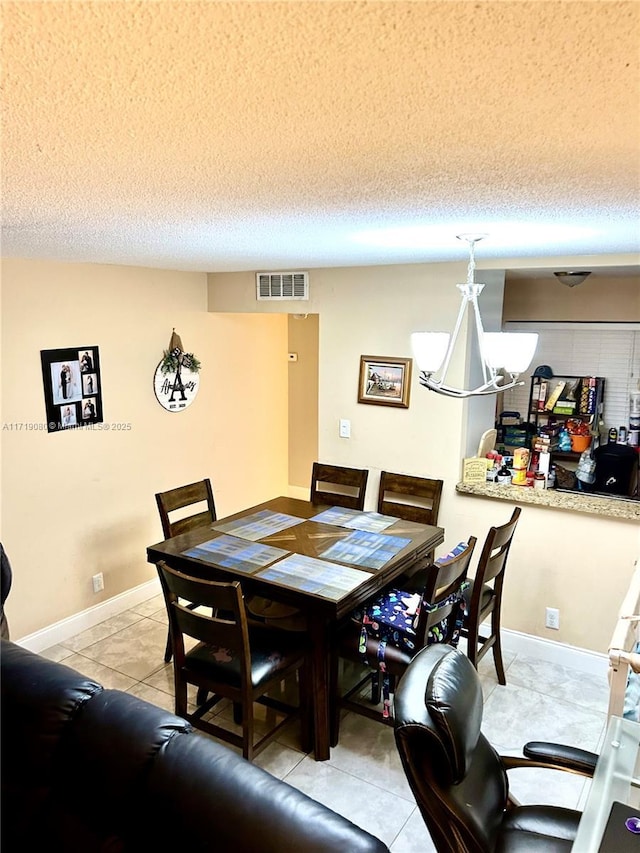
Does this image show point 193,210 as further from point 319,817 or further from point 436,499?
point 436,499

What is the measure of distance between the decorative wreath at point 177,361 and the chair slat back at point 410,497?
1.64m

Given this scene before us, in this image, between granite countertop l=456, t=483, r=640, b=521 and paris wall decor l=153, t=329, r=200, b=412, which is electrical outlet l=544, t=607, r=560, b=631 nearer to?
granite countertop l=456, t=483, r=640, b=521

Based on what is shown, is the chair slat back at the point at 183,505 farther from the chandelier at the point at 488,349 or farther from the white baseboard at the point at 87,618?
the chandelier at the point at 488,349

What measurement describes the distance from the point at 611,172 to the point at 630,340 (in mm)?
3725

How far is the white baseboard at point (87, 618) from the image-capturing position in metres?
3.60

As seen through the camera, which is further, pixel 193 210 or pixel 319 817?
pixel 193 210

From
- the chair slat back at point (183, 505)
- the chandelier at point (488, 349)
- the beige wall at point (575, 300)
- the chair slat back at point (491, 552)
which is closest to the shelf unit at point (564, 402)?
the beige wall at point (575, 300)

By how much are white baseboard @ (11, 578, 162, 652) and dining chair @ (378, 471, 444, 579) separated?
5.94 ft

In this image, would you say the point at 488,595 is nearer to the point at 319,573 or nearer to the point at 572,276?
the point at 319,573

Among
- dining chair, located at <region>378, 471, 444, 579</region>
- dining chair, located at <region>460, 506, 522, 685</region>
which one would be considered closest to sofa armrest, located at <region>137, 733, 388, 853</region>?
dining chair, located at <region>460, 506, 522, 685</region>

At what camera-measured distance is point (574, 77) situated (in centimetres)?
74

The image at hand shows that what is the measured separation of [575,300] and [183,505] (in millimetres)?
3349

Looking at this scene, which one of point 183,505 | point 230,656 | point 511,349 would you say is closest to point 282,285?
point 183,505

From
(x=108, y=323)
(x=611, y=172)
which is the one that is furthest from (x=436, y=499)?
(x=611, y=172)
